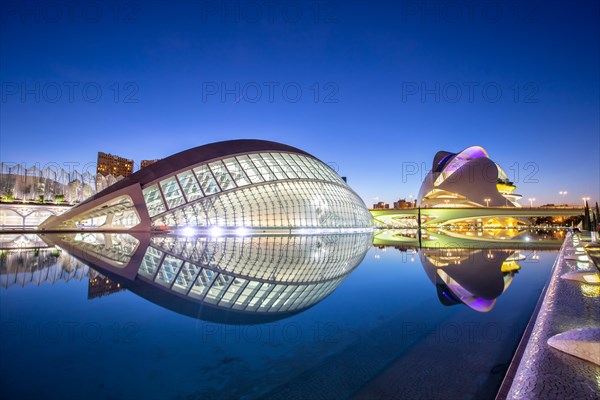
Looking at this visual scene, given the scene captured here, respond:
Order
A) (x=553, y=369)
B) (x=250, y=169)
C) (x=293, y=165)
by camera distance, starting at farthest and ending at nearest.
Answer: (x=293, y=165) < (x=250, y=169) < (x=553, y=369)

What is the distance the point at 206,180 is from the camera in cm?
3003

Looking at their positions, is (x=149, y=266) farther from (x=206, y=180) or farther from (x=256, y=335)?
(x=206, y=180)

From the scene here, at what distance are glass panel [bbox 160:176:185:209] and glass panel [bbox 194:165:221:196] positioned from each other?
1.99 meters

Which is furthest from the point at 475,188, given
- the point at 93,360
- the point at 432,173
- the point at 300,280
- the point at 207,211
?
the point at 93,360

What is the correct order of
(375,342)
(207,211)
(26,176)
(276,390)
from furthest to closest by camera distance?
1. (26,176)
2. (207,211)
3. (375,342)
4. (276,390)

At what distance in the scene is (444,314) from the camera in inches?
206

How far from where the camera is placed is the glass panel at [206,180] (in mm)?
29439

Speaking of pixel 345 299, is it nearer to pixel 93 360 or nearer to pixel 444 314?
pixel 444 314

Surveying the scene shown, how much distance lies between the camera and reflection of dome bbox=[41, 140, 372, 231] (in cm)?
2875

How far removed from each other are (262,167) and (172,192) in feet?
27.2

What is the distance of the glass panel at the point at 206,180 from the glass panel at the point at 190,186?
447 mm

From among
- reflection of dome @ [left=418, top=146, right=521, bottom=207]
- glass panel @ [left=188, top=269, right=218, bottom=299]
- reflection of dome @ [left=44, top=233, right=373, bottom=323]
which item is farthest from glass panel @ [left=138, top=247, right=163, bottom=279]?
reflection of dome @ [left=418, top=146, right=521, bottom=207]

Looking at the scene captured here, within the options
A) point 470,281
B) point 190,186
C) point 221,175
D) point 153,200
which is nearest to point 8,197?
point 153,200

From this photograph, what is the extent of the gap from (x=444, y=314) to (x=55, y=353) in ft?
16.6
